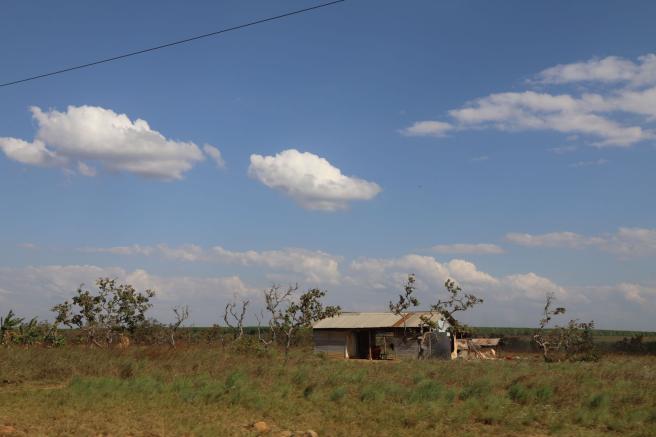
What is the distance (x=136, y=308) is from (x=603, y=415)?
1582 inches

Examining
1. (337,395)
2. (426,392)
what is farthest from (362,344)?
(337,395)

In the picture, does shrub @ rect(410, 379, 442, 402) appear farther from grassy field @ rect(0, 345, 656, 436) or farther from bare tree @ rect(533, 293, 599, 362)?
bare tree @ rect(533, 293, 599, 362)

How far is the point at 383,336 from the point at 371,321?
4.98 ft

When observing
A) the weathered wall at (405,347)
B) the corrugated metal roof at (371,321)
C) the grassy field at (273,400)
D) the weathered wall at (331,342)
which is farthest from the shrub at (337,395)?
the weathered wall at (331,342)

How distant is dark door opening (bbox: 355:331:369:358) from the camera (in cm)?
4934

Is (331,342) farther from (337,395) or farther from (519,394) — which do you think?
(337,395)

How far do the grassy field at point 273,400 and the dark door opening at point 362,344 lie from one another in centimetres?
2589

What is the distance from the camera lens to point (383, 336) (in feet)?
159

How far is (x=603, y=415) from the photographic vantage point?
15703 mm

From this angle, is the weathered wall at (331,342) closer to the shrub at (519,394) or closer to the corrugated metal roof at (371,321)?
the corrugated metal roof at (371,321)

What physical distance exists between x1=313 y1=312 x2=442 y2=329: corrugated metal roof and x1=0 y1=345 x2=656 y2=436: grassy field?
74.9ft

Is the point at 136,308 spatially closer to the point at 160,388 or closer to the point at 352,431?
the point at 160,388

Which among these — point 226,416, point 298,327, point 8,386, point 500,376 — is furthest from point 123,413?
point 298,327

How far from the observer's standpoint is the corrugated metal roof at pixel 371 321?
46438mm
